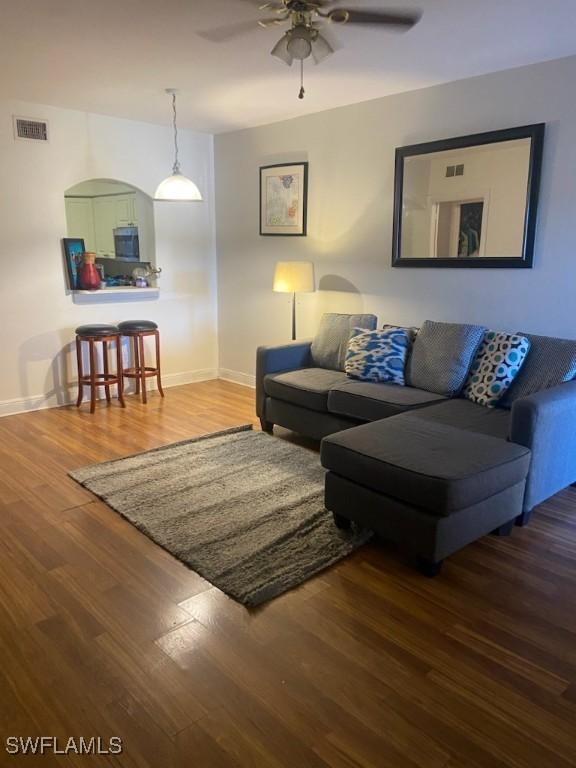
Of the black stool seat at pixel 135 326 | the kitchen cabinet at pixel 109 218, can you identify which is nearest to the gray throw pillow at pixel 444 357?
the black stool seat at pixel 135 326

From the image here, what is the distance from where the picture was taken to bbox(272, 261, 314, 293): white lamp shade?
4.45 m

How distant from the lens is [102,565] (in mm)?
2463

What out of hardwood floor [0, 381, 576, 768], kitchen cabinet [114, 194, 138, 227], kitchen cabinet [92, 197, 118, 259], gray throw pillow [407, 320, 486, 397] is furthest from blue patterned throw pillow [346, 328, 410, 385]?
kitchen cabinet [92, 197, 118, 259]

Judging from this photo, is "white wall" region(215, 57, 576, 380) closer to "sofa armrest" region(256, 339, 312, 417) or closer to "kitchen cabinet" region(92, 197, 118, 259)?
"sofa armrest" region(256, 339, 312, 417)

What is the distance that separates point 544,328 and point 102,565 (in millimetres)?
2901

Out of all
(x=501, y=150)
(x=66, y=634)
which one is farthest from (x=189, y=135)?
(x=66, y=634)

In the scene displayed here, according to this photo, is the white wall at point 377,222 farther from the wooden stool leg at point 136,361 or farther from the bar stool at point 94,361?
the bar stool at point 94,361

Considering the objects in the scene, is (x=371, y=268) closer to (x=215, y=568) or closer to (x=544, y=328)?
(x=544, y=328)

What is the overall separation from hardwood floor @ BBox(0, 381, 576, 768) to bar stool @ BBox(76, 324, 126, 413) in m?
2.07

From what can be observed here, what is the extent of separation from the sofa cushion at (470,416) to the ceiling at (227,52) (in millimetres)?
1967

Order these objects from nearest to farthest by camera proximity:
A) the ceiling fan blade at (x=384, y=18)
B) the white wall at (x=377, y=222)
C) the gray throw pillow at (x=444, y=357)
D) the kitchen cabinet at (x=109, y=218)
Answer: the ceiling fan blade at (x=384, y=18), the white wall at (x=377, y=222), the gray throw pillow at (x=444, y=357), the kitchen cabinet at (x=109, y=218)

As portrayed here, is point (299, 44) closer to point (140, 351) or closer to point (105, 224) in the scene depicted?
point (140, 351)

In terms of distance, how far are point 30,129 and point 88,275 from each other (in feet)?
3.90

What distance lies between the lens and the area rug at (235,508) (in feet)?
7.97
